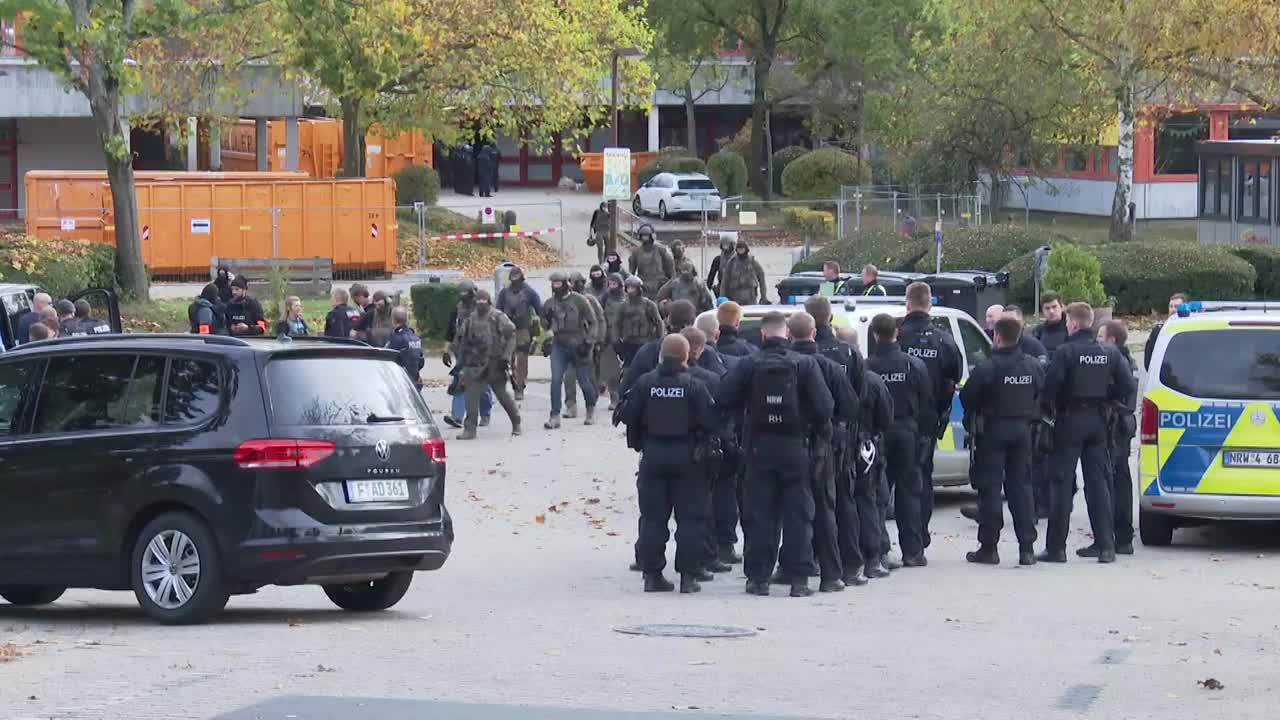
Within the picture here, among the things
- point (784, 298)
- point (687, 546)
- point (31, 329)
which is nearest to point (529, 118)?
point (784, 298)

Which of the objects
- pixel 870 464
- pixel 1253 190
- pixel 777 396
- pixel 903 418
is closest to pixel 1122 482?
pixel 903 418

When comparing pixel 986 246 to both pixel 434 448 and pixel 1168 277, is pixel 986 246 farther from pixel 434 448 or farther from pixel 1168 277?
pixel 434 448

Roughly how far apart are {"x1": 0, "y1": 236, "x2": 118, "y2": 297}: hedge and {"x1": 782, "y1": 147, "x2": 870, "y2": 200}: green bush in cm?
3047

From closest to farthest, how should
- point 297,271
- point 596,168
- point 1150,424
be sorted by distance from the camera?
point 1150,424
point 297,271
point 596,168

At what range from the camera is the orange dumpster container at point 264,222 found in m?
41.5

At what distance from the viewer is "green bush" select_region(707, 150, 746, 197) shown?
63969 mm

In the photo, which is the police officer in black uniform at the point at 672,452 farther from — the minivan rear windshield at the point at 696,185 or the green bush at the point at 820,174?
the green bush at the point at 820,174

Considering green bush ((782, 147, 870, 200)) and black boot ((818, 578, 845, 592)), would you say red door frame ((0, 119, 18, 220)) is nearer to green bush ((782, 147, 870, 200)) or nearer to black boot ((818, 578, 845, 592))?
green bush ((782, 147, 870, 200))

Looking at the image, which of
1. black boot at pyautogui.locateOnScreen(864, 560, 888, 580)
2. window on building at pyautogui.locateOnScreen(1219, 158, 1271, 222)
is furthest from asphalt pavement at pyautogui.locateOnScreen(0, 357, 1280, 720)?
window on building at pyautogui.locateOnScreen(1219, 158, 1271, 222)

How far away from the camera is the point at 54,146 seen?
188ft

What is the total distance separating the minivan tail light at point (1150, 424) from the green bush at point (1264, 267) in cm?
2290

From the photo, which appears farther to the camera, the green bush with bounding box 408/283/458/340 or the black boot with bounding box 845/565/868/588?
the green bush with bounding box 408/283/458/340

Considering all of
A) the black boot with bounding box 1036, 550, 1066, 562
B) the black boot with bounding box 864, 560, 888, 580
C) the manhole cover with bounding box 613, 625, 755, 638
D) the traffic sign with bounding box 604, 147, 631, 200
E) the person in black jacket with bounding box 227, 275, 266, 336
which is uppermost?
the traffic sign with bounding box 604, 147, 631, 200

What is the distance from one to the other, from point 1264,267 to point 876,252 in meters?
6.64
